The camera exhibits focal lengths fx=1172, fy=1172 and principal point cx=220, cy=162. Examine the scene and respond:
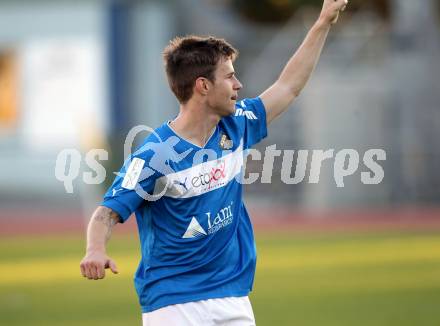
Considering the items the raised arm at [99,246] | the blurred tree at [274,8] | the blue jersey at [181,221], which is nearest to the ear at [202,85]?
the blue jersey at [181,221]

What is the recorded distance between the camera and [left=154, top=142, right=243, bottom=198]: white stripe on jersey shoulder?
6.07m

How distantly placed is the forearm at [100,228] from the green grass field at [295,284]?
5.05 metres

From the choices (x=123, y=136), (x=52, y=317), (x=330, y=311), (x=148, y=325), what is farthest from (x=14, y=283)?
(x=123, y=136)

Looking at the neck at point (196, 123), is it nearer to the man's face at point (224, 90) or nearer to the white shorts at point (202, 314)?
the man's face at point (224, 90)

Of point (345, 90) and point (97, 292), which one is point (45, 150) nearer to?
point (345, 90)

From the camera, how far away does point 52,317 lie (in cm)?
Answer: 1166

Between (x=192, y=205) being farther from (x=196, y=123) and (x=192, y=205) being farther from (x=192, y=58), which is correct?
(x=192, y=58)

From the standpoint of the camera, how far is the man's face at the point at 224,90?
625cm

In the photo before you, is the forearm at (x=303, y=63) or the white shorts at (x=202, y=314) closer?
the white shorts at (x=202, y=314)

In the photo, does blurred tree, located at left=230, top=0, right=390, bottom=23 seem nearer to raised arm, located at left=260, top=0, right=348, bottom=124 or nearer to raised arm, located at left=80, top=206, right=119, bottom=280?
raised arm, located at left=260, top=0, right=348, bottom=124

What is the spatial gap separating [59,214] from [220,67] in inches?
925

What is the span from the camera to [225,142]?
6.40m

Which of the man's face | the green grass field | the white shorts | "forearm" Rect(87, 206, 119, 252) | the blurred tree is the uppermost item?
the blurred tree

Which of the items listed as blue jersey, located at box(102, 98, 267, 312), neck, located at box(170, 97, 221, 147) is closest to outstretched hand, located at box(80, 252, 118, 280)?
blue jersey, located at box(102, 98, 267, 312)
